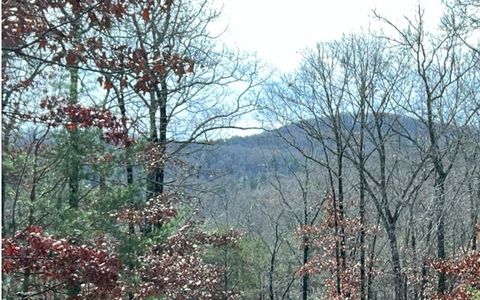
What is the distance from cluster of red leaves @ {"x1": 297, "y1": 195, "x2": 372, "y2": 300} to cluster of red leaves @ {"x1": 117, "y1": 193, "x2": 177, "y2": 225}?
23.3 ft

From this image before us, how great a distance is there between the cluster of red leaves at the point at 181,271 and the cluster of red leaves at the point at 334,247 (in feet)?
15.5

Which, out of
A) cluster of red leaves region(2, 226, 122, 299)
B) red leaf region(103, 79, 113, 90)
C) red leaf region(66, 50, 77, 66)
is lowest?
cluster of red leaves region(2, 226, 122, 299)

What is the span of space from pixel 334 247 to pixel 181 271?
26.7 feet

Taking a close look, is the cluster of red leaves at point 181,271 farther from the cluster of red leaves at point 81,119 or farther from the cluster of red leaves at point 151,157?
the cluster of red leaves at point 81,119

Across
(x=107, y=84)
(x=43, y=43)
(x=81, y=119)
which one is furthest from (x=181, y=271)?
(x=43, y=43)

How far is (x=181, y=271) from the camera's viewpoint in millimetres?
9852

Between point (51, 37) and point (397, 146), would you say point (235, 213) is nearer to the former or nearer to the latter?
point (397, 146)

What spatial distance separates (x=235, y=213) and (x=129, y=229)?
27.4m

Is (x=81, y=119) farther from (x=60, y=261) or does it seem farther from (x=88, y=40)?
(x=88, y=40)

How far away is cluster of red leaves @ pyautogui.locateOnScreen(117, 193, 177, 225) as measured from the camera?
32.7ft

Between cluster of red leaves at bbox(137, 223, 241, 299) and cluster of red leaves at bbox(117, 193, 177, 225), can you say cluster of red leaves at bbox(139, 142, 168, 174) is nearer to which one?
cluster of red leaves at bbox(117, 193, 177, 225)

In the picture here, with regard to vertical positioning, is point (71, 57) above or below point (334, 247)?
above

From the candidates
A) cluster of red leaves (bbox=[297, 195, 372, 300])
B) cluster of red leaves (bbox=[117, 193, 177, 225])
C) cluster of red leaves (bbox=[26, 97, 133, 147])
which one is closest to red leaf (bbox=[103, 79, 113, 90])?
cluster of red leaves (bbox=[26, 97, 133, 147])

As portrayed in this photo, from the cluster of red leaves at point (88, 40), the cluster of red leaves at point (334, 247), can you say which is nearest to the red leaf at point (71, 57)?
the cluster of red leaves at point (88, 40)
